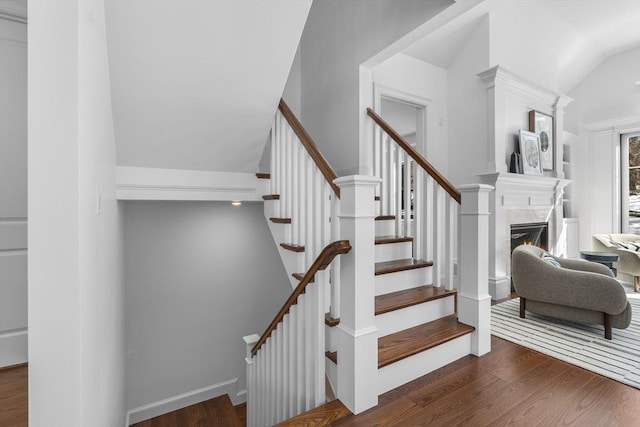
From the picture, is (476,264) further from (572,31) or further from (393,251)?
(572,31)

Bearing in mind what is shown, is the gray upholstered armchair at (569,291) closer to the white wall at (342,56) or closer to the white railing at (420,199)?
the white railing at (420,199)

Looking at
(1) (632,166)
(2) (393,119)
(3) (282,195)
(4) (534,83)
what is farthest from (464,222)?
(1) (632,166)

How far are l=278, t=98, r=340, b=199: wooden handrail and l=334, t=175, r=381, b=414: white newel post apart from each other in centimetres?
17

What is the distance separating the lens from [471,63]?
396 cm

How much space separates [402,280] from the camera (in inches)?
92.5

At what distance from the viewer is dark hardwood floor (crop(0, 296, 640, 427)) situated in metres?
1.48

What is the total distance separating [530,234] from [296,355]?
3.99 m

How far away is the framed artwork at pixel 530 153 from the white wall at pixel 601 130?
6.69 feet

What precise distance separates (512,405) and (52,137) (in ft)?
7.31

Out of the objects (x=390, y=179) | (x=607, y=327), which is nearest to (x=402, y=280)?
(x=390, y=179)

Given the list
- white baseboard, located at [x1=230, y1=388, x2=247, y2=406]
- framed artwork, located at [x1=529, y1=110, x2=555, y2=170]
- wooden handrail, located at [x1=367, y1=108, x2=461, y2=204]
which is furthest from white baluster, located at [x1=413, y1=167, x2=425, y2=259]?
white baseboard, located at [x1=230, y1=388, x2=247, y2=406]

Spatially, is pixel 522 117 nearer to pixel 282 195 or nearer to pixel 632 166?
pixel 632 166

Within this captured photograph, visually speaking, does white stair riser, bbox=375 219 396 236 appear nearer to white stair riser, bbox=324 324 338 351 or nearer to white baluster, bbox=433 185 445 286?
white baluster, bbox=433 185 445 286

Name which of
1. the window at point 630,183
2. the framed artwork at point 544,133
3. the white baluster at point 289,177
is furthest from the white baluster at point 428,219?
the window at point 630,183
